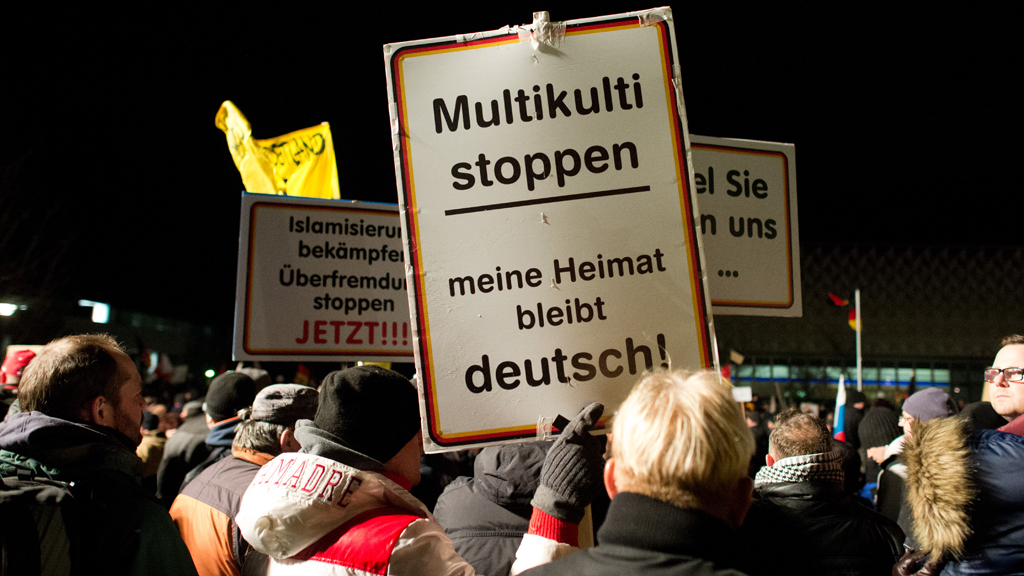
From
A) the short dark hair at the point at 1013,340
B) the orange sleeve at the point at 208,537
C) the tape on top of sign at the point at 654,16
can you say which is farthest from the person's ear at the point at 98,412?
the short dark hair at the point at 1013,340

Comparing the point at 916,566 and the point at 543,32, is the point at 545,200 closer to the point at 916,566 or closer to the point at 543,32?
the point at 543,32

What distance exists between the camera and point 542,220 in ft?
6.66

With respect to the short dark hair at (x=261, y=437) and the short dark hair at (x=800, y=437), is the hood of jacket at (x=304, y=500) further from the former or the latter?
the short dark hair at (x=800, y=437)

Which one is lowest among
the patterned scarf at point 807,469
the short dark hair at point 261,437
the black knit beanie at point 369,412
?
the patterned scarf at point 807,469

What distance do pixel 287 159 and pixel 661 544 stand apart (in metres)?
5.28

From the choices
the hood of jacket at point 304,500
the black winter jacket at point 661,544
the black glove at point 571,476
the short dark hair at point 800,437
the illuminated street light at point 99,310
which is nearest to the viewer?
the black winter jacket at point 661,544

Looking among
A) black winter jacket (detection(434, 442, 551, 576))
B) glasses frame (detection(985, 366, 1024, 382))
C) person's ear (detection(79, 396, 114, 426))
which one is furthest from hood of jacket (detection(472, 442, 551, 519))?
glasses frame (detection(985, 366, 1024, 382))

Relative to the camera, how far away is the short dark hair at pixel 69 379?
1.89 m

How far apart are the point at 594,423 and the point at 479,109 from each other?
39.5 inches

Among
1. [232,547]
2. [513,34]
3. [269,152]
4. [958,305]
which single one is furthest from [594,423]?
[958,305]

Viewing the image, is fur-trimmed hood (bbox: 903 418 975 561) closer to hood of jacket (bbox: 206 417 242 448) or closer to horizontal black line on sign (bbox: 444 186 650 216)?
horizontal black line on sign (bbox: 444 186 650 216)

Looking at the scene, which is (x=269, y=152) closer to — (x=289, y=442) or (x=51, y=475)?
(x=289, y=442)

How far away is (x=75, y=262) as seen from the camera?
20359 millimetres

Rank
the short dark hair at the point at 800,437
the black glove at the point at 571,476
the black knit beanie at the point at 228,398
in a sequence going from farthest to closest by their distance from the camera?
the black knit beanie at the point at 228,398 < the short dark hair at the point at 800,437 < the black glove at the point at 571,476
